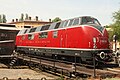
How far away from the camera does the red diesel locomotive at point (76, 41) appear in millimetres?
15227

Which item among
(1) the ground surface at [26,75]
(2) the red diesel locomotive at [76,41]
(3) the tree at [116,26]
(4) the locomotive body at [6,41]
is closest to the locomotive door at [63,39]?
(2) the red diesel locomotive at [76,41]

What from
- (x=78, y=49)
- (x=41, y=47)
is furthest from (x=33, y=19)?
(x=78, y=49)

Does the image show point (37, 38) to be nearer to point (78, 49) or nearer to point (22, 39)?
point (22, 39)

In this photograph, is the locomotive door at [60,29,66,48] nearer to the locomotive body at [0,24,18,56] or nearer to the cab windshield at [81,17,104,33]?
the cab windshield at [81,17,104,33]

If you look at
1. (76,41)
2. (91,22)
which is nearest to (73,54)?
(76,41)

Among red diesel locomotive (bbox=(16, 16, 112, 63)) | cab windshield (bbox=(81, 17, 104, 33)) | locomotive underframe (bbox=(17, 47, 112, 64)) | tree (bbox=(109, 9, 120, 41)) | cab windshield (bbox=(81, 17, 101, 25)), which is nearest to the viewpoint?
locomotive underframe (bbox=(17, 47, 112, 64))

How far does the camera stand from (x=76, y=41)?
53.7ft

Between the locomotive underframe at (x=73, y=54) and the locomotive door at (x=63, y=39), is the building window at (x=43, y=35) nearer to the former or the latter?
the locomotive underframe at (x=73, y=54)

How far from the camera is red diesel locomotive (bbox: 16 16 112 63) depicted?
15227 mm

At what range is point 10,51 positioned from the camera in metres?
25.4

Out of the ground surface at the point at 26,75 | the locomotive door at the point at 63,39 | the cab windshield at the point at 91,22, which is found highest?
the cab windshield at the point at 91,22

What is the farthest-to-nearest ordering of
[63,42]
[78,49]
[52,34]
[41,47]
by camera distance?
[41,47] → [52,34] → [63,42] → [78,49]

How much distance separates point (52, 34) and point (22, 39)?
9329 millimetres

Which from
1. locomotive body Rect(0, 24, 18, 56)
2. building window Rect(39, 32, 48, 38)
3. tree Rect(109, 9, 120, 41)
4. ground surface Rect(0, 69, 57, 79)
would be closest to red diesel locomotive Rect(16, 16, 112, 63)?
building window Rect(39, 32, 48, 38)
